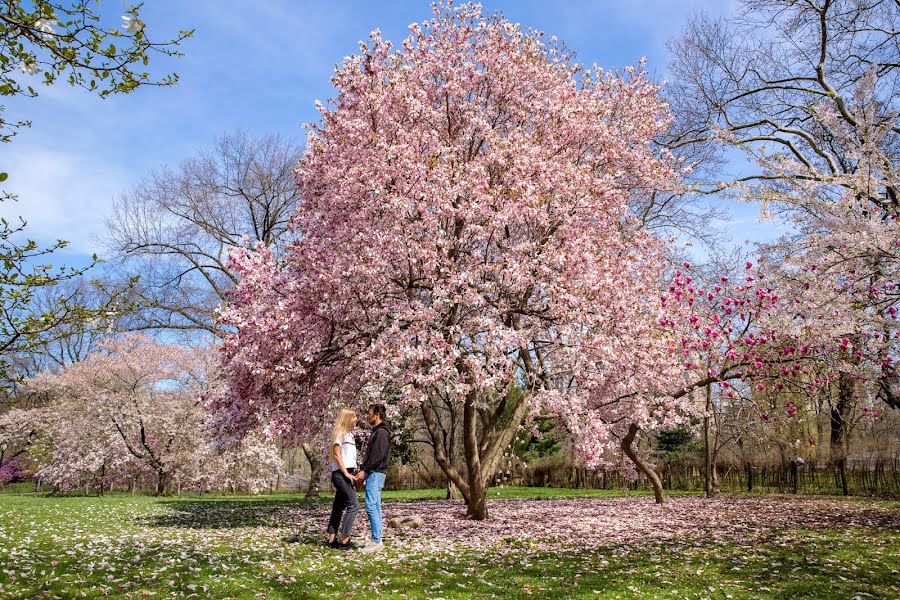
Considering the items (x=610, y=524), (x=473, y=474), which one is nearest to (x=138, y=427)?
Result: (x=473, y=474)

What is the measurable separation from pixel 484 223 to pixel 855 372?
8.57 m

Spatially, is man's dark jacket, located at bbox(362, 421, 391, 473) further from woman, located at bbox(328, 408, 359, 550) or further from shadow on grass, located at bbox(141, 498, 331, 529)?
shadow on grass, located at bbox(141, 498, 331, 529)

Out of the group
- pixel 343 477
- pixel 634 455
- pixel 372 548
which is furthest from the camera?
pixel 634 455

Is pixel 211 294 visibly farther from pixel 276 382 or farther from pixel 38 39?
pixel 38 39

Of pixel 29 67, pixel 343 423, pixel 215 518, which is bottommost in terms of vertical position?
pixel 215 518

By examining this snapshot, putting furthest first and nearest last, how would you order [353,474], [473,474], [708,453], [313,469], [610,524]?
[313,469], [708,453], [473,474], [610,524], [353,474]

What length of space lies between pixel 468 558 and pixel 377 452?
2255 mm

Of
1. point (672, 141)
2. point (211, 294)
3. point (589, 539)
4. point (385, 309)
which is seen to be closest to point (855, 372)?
point (589, 539)

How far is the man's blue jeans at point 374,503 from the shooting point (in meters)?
9.70

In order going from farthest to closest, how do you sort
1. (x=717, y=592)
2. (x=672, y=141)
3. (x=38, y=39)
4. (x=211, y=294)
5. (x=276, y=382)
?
(x=211, y=294) < (x=672, y=141) < (x=276, y=382) < (x=717, y=592) < (x=38, y=39)

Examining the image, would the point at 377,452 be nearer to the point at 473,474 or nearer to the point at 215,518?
the point at 473,474

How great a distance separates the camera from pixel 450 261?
12062 millimetres

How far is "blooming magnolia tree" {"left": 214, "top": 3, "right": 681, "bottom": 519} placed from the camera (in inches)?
464

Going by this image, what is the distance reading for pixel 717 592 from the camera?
279 inches
